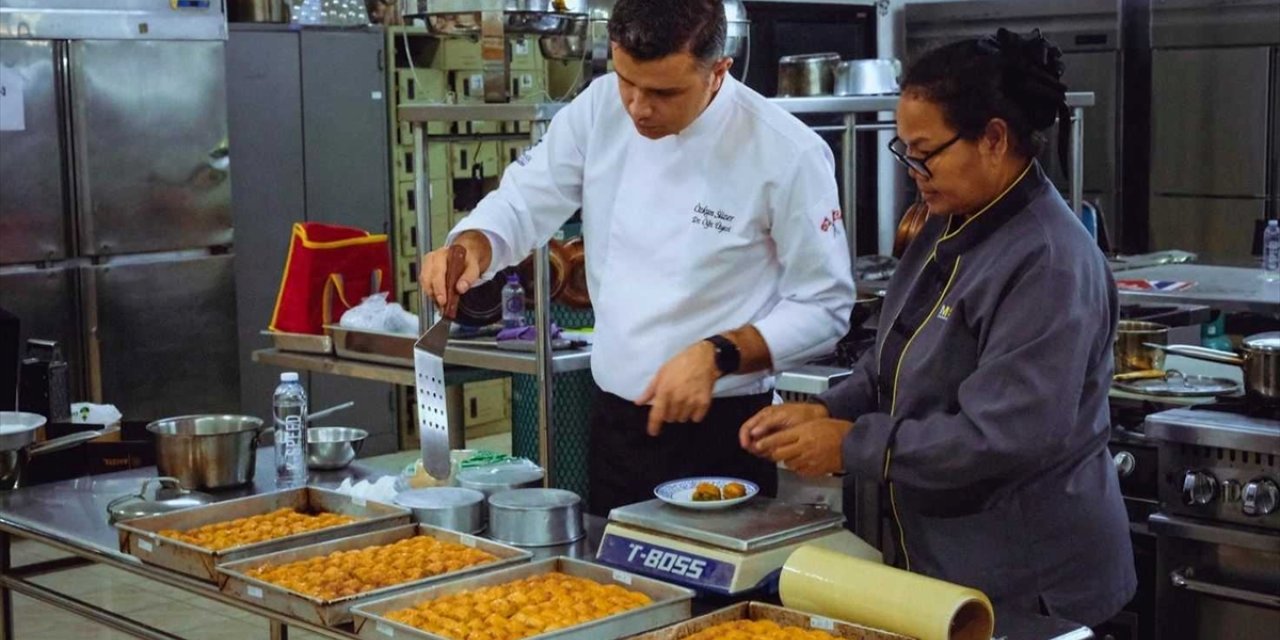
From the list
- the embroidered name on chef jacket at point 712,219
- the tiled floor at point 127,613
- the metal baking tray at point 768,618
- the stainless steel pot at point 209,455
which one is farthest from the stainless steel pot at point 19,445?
the metal baking tray at point 768,618

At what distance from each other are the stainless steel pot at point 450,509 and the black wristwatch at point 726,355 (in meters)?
0.47

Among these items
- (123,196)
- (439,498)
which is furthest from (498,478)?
(123,196)

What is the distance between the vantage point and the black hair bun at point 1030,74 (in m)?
2.19

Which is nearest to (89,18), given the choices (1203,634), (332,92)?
(332,92)

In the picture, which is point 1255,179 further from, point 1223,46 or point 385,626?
point 385,626

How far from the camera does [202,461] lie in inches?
120

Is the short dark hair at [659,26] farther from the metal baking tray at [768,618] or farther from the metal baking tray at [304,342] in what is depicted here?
the metal baking tray at [304,342]

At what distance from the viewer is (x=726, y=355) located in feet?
8.60

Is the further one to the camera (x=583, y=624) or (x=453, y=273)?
(x=453, y=273)

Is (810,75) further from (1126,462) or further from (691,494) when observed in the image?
(691,494)

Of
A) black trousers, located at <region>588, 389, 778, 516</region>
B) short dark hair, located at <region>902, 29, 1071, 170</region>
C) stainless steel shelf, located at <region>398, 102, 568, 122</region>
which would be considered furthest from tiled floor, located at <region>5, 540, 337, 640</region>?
short dark hair, located at <region>902, 29, 1071, 170</region>

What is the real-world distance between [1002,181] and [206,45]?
4.90 metres

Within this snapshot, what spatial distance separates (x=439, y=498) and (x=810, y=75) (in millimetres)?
2444

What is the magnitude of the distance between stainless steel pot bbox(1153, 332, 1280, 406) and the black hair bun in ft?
4.25
